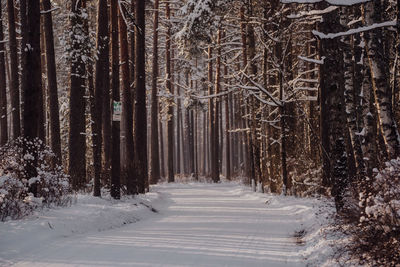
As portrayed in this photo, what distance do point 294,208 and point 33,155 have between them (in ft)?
25.4

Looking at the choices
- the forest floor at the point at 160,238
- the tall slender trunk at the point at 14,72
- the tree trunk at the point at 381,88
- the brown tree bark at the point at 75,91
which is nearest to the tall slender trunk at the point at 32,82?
the forest floor at the point at 160,238

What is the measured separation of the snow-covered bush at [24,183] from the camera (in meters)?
8.27

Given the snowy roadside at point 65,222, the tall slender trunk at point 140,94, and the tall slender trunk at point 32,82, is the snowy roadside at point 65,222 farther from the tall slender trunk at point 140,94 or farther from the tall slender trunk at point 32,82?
the tall slender trunk at point 140,94

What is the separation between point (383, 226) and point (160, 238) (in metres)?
4.58

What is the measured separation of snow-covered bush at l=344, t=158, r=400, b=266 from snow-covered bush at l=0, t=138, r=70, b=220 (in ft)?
20.1

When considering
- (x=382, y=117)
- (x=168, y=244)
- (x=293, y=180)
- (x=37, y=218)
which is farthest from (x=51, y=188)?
(x=293, y=180)

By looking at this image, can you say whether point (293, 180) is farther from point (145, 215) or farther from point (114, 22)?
point (114, 22)

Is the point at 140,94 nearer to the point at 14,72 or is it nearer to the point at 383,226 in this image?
the point at 14,72

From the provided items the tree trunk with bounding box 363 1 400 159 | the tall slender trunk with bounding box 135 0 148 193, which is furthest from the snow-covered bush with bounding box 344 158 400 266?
the tall slender trunk with bounding box 135 0 148 193

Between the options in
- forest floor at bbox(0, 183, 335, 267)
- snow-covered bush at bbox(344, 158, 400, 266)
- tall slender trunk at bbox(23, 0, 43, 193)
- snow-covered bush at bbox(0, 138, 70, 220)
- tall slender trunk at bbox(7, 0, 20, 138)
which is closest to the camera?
snow-covered bush at bbox(344, 158, 400, 266)

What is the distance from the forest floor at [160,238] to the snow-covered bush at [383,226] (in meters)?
0.87

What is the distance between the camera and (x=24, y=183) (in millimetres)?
9352

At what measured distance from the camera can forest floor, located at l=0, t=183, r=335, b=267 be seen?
6387mm

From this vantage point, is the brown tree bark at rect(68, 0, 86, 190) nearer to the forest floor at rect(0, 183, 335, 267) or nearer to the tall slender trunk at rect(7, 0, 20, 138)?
the forest floor at rect(0, 183, 335, 267)
